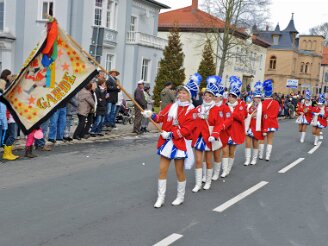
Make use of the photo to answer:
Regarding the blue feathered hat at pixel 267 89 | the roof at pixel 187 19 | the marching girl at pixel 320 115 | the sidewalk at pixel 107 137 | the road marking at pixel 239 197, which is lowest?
the sidewalk at pixel 107 137

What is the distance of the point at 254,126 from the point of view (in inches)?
451

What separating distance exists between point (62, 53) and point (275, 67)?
7208cm

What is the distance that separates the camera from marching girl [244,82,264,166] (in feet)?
37.4

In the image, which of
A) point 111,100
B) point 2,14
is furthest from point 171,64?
point 111,100

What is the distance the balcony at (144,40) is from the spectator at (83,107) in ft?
63.8

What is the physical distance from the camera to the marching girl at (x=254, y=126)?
449 inches

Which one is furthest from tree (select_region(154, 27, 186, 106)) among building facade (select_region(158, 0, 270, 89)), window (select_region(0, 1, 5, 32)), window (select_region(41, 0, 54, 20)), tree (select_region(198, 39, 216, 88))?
building facade (select_region(158, 0, 270, 89))

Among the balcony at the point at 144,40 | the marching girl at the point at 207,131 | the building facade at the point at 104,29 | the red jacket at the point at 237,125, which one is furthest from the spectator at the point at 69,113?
the balcony at the point at 144,40

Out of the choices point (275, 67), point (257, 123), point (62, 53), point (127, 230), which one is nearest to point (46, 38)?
point (62, 53)

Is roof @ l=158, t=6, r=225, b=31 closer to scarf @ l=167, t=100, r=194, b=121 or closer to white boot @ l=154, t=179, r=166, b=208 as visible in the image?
scarf @ l=167, t=100, r=194, b=121

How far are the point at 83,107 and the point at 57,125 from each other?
100cm

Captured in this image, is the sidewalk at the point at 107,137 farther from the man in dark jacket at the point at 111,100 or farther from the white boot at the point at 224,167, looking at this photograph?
→ the white boot at the point at 224,167

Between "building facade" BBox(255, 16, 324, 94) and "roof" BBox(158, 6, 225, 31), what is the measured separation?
2489cm

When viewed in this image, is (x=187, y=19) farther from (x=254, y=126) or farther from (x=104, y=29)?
(x=254, y=126)
